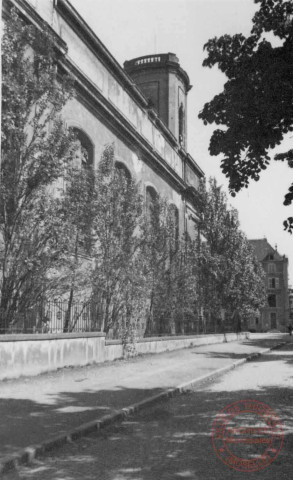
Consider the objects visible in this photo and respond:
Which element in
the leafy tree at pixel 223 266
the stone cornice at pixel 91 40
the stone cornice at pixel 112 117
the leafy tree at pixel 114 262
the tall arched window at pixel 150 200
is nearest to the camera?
the leafy tree at pixel 114 262

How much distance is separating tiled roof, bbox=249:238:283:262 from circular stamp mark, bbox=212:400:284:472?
253ft

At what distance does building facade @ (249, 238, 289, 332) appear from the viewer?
78.8m

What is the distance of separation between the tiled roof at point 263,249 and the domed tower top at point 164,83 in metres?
53.6

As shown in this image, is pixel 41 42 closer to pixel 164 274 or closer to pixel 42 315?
pixel 42 315

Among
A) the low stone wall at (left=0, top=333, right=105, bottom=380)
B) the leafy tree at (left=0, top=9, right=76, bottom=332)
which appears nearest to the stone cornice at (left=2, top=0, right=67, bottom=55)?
the leafy tree at (left=0, top=9, right=76, bottom=332)

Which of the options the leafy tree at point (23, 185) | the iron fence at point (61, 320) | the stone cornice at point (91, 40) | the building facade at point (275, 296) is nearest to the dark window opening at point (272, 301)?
the building facade at point (275, 296)

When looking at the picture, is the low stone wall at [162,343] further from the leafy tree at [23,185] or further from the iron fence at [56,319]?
the leafy tree at [23,185]

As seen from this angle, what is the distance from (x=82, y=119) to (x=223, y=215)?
16967 mm

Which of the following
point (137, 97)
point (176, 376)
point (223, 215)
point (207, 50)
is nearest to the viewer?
point (207, 50)

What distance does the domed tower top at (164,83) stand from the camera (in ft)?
107

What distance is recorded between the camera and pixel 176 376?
1184 cm

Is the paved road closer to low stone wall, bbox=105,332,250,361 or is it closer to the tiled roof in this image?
low stone wall, bbox=105,332,250,361

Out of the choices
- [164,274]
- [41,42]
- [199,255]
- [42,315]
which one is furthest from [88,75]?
[199,255]

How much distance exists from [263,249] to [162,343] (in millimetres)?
68322
